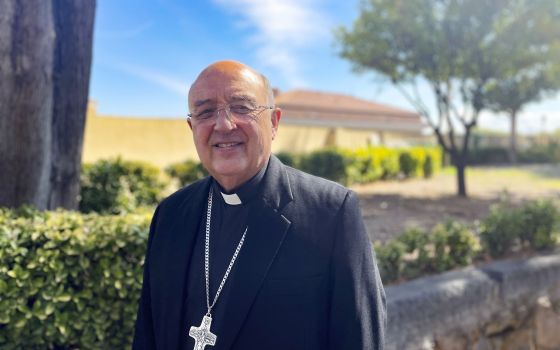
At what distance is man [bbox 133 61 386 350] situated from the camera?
5.04ft

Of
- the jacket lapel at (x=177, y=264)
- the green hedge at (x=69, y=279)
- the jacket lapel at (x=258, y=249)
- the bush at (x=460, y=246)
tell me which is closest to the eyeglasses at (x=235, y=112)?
the jacket lapel at (x=258, y=249)

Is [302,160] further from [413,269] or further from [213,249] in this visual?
[213,249]

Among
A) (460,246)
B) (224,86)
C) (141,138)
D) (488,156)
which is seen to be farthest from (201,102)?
(488,156)

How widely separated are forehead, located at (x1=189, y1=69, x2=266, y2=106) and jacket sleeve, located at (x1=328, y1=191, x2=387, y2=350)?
1.81 feet

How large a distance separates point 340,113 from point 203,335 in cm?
2920

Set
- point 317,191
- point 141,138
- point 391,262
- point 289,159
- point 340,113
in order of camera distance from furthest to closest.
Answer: point 340,113 → point 141,138 → point 289,159 → point 391,262 → point 317,191

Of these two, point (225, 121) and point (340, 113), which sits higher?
point (340, 113)

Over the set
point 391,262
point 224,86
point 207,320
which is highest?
point 224,86

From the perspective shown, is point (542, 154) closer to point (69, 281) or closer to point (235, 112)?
point (69, 281)

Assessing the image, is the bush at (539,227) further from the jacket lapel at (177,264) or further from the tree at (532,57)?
the tree at (532,57)

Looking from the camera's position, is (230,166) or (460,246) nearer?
(230,166)

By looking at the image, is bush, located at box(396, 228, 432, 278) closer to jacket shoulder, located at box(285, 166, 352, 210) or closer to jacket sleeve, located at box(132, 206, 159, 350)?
jacket shoulder, located at box(285, 166, 352, 210)

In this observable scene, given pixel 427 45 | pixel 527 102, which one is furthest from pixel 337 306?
pixel 527 102

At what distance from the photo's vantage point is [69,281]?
8.45 ft
